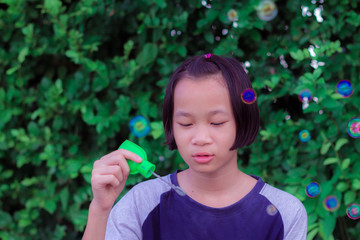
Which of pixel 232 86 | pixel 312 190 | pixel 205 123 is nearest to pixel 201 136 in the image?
pixel 205 123

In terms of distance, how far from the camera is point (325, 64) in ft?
6.82

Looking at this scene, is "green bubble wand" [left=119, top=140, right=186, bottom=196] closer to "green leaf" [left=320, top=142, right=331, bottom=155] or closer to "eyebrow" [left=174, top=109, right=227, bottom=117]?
"eyebrow" [left=174, top=109, right=227, bottom=117]

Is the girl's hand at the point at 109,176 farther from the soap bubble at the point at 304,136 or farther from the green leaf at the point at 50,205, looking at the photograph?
the green leaf at the point at 50,205

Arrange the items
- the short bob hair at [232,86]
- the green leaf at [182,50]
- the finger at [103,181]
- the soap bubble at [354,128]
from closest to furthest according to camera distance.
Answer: the finger at [103,181], the short bob hair at [232,86], the soap bubble at [354,128], the green leaf at [182,50]

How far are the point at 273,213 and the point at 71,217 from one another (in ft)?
4.63

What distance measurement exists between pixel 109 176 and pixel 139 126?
968mm

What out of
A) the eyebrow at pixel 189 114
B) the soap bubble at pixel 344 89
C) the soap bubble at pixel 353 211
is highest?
the soap bubble at pixel 344 89

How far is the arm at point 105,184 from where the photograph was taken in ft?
4.03

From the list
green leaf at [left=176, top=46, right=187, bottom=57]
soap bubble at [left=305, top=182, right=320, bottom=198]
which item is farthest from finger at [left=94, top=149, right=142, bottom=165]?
green leaf at [left=176, top=46, right=187, bottom=57]

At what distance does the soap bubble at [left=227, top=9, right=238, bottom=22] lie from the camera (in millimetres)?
2141

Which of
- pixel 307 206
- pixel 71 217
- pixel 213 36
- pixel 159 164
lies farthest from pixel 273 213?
pixel 71 217

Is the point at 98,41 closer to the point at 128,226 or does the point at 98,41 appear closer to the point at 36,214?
the point at 36,214

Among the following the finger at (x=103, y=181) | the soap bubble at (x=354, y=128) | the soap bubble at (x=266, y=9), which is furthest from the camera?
the soap bubble at (x=266, y=9)

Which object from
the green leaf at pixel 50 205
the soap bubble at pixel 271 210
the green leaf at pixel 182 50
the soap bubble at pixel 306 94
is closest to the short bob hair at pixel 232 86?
the soap bubble at pixel 271 210
